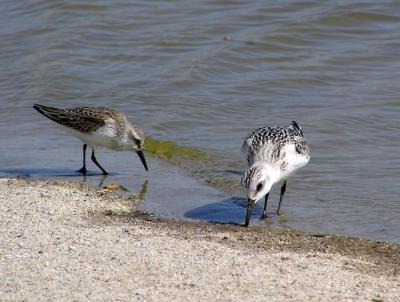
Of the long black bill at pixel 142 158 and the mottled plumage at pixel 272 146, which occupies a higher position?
the mottled plumage at pixel 272 146

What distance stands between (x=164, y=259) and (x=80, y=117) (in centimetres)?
433

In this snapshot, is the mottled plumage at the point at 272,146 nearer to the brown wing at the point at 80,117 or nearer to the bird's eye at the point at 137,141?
the bird's eye at the point at 137,141

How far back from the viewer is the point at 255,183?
8719 millimetres

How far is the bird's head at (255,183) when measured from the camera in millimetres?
8719

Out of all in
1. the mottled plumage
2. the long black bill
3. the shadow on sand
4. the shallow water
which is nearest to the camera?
the shadow on sand

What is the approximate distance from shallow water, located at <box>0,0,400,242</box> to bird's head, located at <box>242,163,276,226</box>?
518mm

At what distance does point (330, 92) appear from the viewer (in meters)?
13.8

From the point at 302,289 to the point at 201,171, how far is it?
4.53m

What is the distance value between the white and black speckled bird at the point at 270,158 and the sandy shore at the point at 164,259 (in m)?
0.43

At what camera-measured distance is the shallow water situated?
1013 cm

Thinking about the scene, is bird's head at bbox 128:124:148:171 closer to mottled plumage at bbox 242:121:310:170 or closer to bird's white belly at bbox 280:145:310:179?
mottled plumage at bbox 242:121:310:170

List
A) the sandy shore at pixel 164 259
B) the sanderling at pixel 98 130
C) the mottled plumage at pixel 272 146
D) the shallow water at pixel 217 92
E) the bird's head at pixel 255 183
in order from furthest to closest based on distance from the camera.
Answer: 1. the sanderling at pixel 98 130
2. the shallow water at pixel 217 92
3. the mottled plumage at pixel 272 146
4. the bird's head at pixel 255 183
5. the sandy shore at pixel 164 259

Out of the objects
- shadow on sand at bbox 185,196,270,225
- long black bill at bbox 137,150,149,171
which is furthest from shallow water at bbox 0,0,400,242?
long black bill at bbox 137,150,149,171

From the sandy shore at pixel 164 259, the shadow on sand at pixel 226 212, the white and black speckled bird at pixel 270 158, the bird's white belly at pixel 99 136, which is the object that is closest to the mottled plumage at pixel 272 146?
the white and black speckled bird at pixel 270 158
